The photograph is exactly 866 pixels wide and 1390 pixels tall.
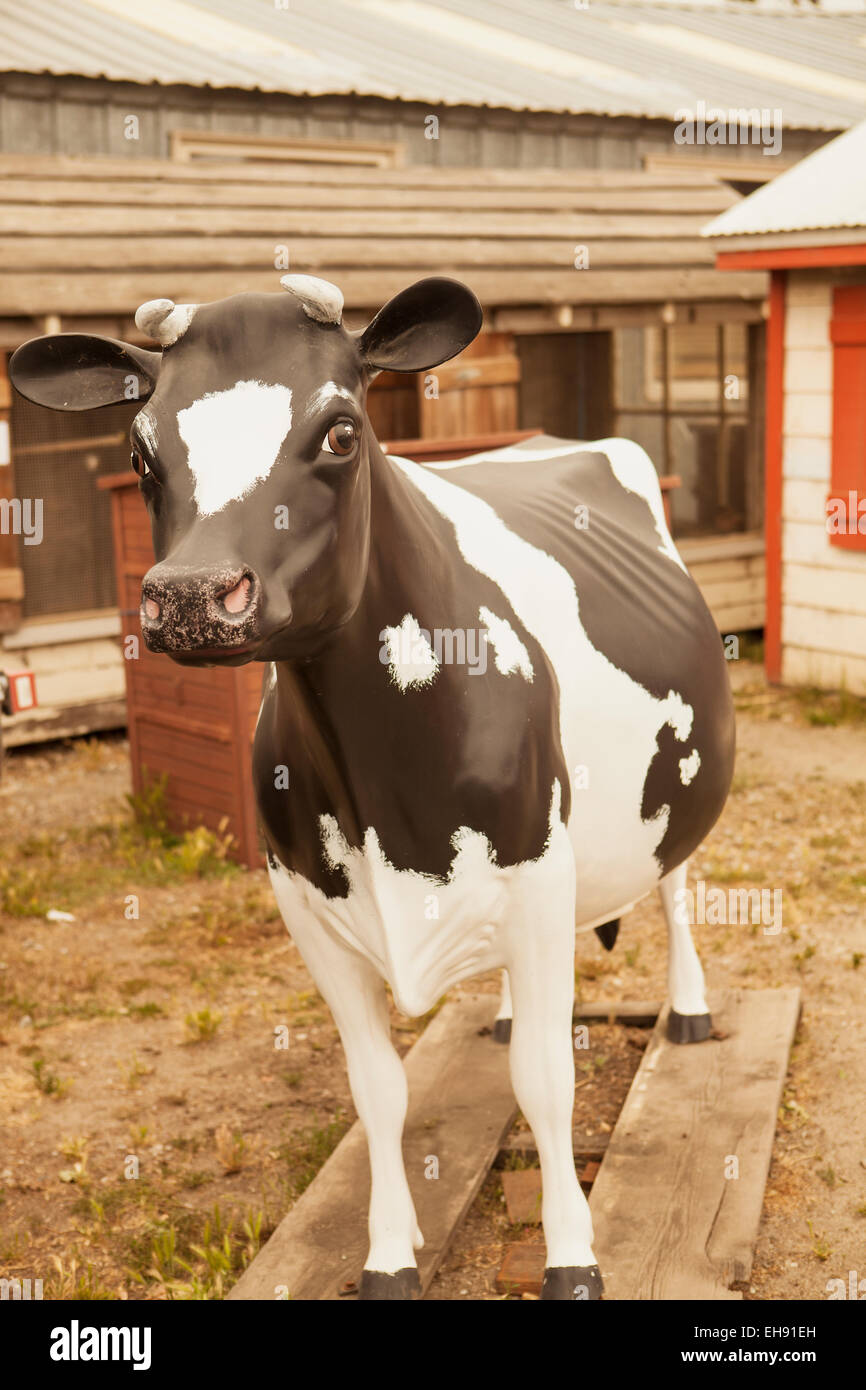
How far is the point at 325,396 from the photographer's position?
7.39 ft

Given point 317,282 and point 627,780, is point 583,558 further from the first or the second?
point 317,282

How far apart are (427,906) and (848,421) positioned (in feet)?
22.2

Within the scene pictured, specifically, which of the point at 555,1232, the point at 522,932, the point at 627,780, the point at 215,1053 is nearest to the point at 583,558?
the point at 627,780

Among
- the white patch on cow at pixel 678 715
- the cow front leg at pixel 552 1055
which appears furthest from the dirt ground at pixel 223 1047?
the white patch on cow at pixel 678 715

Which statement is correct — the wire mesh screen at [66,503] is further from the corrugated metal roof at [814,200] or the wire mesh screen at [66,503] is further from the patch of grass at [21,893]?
the corrugated metal roof at [814,200]

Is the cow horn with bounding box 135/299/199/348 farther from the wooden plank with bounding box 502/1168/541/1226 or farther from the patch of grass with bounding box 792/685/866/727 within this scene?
the patch of grass with bounding box 792/685/866/727

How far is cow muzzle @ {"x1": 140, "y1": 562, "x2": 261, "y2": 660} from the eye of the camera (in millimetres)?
2035

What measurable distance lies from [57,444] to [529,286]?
10.1 ft

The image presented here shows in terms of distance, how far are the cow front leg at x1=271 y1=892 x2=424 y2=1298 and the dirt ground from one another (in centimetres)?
18

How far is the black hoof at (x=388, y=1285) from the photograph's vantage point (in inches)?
121

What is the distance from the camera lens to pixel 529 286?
921cm

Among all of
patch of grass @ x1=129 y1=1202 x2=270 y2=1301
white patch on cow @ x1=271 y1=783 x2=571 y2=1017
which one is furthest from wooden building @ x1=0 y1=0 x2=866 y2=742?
white patch on cow @ x1=271 y1=783 x2=571 y2=1017

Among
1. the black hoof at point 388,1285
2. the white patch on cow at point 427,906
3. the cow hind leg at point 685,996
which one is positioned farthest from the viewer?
the cow hind leg at point 685,996

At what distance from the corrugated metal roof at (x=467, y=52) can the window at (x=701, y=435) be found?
8.71ft
